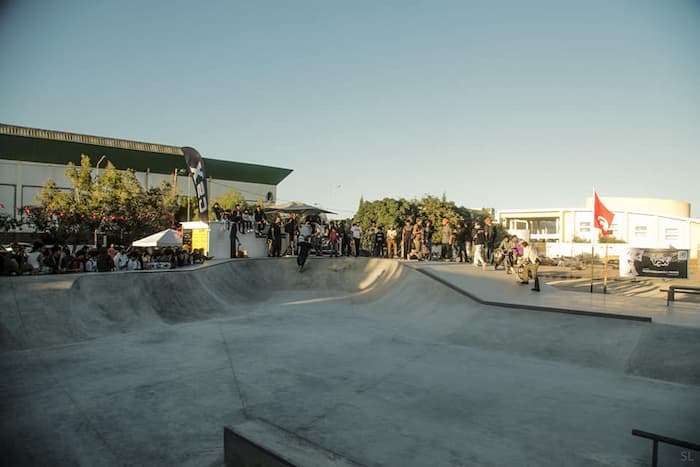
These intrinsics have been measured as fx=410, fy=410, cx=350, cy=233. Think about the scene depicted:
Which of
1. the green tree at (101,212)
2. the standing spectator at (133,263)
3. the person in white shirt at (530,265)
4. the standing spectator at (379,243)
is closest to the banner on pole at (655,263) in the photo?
the person in white shirt at (530,265)

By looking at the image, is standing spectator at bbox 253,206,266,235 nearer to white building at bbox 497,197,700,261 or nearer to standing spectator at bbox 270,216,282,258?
standing spectator at bbox 270,216,282,258

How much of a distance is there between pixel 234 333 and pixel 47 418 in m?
3.83

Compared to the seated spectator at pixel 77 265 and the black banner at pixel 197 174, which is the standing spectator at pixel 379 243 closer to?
the black banner at pixel 197 174

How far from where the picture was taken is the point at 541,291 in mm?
9883

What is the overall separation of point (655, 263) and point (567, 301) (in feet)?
34.2

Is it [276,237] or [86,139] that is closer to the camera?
[276,237]

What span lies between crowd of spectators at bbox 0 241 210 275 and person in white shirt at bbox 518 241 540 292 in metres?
9.96

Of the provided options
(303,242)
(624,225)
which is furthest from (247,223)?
(624,225)

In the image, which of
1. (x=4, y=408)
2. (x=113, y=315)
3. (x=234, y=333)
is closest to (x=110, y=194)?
(x=113, y=315)

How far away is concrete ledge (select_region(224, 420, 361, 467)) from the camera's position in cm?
264

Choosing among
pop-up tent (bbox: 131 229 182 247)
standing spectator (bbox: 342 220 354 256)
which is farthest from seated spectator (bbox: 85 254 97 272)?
standing spectator (bbox: 342 220 354 256)

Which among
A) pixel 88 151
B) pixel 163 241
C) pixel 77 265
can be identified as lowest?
pixel 77 265

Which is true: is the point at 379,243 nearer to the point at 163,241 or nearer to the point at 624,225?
the point at 163,241

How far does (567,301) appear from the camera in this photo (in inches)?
328
